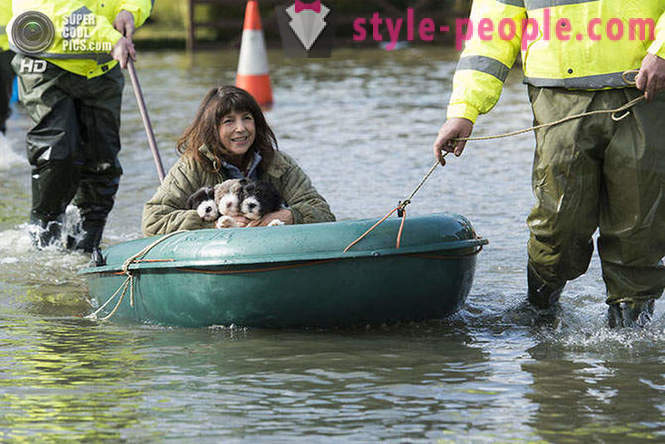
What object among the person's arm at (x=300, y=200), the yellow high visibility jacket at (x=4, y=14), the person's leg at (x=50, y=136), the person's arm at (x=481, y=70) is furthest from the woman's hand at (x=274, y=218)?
the yellow high visibility jacket at (x=4, y=14)

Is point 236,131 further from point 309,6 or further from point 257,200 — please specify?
point 309,6

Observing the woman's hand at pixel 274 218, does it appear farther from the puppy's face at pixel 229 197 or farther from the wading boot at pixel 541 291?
the wading boot at pixel 541 291

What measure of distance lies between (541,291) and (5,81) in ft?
18.5

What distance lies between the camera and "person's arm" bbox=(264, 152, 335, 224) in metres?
5.19

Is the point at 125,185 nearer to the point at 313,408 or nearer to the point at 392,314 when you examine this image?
the point at 392,314

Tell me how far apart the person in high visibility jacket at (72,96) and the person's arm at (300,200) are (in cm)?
118

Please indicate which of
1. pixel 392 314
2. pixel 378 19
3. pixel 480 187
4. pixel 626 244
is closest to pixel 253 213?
pixel 392 314

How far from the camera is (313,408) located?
3914mm

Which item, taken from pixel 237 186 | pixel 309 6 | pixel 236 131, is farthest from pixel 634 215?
pixel 309 6

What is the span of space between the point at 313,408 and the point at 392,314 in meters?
0.94

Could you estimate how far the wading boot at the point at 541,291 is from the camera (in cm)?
494

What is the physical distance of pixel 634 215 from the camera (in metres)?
4.50

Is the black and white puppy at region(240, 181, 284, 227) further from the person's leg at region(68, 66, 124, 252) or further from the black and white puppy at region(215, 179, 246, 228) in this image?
the person's leg at region(68, 66, 124, 252)

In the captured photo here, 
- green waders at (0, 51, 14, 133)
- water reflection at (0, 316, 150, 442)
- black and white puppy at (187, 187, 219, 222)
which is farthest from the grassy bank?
water reflection at (0, 316, 150, 442)
